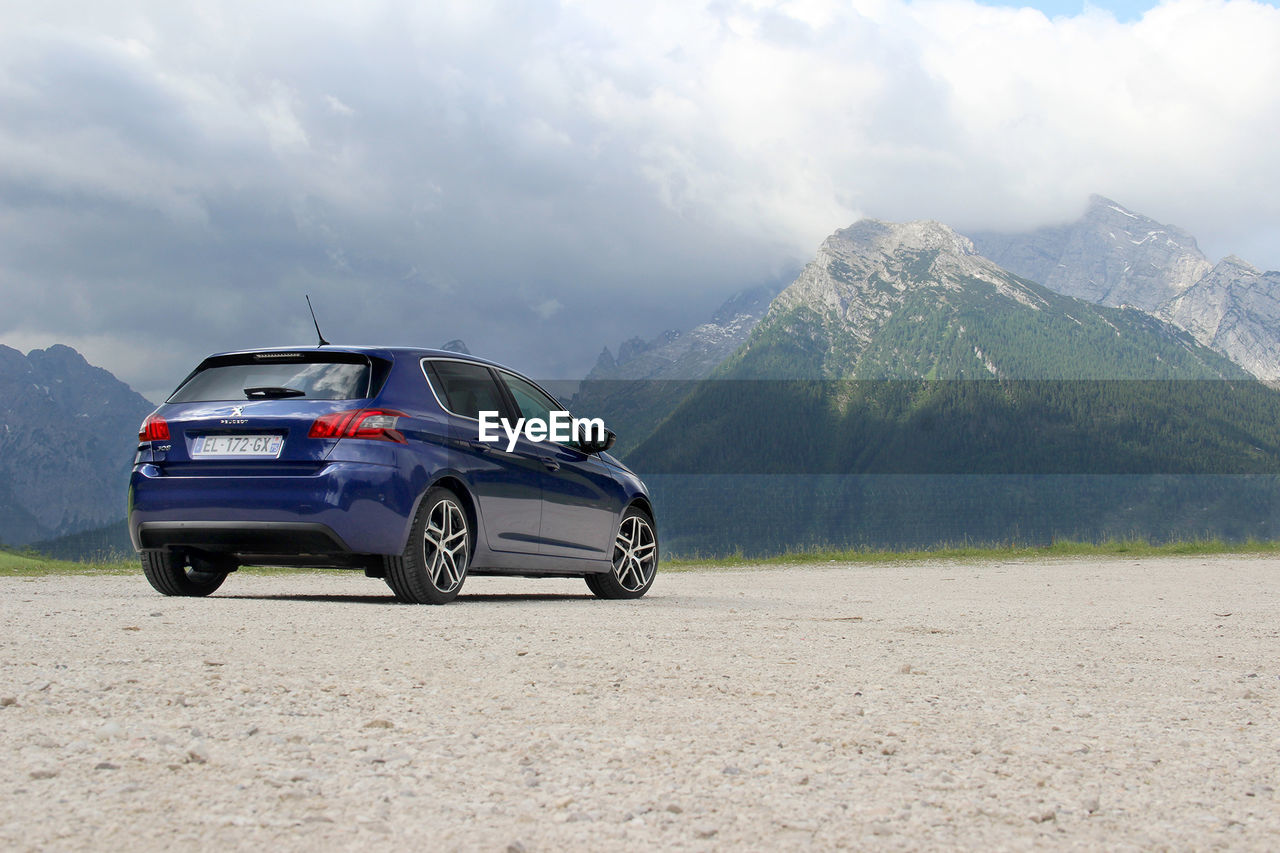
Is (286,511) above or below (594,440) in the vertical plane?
below

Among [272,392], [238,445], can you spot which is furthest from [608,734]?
[272,392]

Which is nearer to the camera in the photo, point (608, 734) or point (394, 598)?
point (608, 734)

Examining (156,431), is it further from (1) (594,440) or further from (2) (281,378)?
(1) (594,440)

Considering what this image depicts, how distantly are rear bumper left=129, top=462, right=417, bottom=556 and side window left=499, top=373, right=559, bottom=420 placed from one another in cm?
177

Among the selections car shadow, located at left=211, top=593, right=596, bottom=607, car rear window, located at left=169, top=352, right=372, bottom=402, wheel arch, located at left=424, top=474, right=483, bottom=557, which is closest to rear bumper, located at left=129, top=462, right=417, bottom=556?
wheel arch, located at left=424, top=474, right=483, bottom=557

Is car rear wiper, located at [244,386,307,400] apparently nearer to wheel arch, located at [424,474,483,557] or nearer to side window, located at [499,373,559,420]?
wheel arch, located at [424,474,483,557]

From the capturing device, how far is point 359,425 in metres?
7.34

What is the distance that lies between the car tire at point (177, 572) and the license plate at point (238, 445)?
1039 millimetres

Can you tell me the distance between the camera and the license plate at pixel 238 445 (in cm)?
733

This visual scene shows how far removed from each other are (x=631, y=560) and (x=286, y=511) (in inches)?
149

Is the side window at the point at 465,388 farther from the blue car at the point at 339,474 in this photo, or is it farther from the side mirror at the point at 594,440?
the side mirror at the point at 594,440

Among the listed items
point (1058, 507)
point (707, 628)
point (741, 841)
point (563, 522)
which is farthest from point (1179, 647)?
point (1058, 507)

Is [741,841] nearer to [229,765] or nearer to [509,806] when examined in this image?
[509,806]

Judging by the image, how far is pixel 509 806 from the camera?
2.85 metres
